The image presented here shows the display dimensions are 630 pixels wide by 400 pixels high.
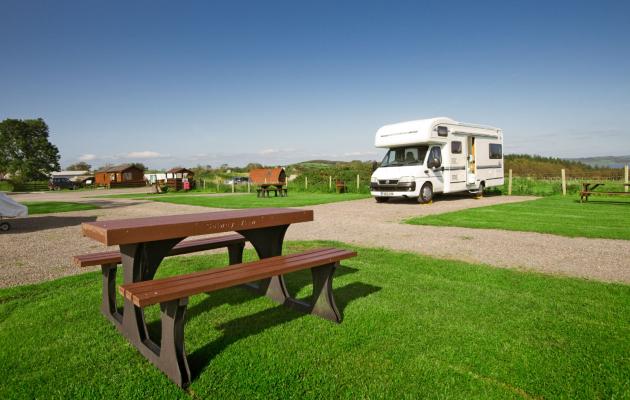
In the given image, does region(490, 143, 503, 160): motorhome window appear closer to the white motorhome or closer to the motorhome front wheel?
the white motorhome

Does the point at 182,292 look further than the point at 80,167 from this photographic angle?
No

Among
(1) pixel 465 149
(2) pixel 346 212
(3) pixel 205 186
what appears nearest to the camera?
(2) pixel 346 212

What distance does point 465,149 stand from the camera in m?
16.2

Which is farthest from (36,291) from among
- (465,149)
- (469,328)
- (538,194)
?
(538,194)

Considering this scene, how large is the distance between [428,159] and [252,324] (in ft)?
40.8

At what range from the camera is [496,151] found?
716 inches

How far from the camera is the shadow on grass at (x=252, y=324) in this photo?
2.99 meters

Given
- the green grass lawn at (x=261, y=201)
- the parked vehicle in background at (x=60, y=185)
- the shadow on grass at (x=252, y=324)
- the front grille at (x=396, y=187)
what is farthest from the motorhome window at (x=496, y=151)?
the parked vehicle in background at (x=60, y=185)

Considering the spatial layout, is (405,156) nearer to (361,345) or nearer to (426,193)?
(426,193)

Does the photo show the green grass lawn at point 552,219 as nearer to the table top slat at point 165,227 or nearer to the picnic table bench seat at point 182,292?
the picnic table bench seat at point 182,292

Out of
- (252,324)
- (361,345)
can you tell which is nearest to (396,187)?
(252,324)

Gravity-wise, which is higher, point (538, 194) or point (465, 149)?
point (465, 149)

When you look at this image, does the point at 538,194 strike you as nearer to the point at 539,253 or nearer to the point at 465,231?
the point at 465,231

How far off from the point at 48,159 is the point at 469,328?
281 ft
